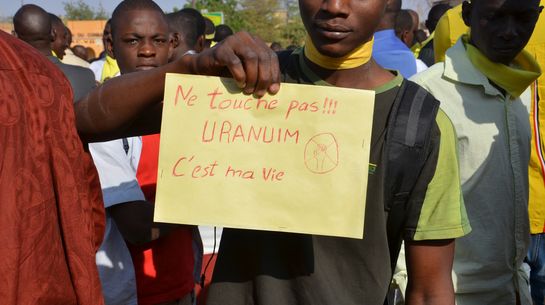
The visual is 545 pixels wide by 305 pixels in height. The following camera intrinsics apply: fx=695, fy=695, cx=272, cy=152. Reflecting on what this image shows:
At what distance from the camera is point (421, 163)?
1.82 meters

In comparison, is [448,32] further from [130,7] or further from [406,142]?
[406,142]

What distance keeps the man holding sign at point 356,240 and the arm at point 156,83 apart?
1.02ft

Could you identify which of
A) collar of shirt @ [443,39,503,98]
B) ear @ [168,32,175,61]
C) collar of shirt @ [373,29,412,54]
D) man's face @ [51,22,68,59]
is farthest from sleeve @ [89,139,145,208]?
man's face @ [51,22,68,59]

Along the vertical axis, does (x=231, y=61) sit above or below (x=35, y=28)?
above

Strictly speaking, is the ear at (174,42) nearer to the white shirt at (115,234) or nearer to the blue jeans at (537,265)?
the white shirt at (115,234)

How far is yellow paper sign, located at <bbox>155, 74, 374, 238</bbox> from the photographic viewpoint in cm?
164

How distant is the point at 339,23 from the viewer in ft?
5.92

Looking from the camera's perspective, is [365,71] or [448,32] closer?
[365,71]

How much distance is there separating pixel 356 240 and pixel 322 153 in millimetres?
327

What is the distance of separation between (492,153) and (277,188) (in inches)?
62.4

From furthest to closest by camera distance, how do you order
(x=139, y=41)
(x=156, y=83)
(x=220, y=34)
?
1. (x=220, y=34)
2. (x=139, y=41)
3. (x=156, y=83)

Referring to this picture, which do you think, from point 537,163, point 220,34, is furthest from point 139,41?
point 220,34

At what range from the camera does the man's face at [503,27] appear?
3098 mm

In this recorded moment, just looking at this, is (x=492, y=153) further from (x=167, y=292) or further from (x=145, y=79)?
(x=145, y=79)
